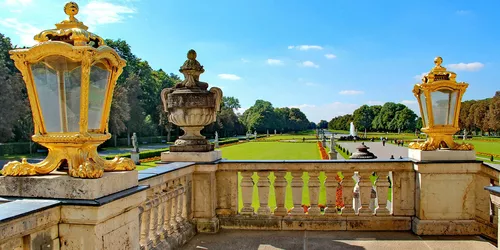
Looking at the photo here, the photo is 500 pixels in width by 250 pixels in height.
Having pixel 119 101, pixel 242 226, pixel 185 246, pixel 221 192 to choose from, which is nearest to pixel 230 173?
pixel 221 192

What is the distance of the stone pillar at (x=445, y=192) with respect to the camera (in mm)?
5562

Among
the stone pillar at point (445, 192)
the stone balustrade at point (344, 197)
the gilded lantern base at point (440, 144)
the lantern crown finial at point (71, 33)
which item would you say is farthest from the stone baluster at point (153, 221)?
the gilded lantern base at point (440, 144)

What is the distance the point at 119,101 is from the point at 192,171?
42358 millimetres

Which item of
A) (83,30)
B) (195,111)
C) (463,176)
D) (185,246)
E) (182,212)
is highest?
(83,30)

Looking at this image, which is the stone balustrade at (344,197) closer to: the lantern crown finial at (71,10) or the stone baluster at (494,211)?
the stone baluster at (494,211)

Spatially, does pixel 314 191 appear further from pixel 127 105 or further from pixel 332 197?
pixel 127 105

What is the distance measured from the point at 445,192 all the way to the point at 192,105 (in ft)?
13.3

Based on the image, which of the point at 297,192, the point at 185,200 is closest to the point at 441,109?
the point at 297,192

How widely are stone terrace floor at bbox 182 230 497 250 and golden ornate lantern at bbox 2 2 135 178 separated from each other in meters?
2.70

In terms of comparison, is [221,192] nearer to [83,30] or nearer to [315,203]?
[315,203]

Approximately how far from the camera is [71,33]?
2824 mm

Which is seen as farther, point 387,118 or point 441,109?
point 387,118

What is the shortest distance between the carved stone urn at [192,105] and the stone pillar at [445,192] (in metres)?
3.25

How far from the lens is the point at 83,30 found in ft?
9.46
